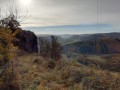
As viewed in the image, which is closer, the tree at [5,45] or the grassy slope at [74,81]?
the tree at [5,45]

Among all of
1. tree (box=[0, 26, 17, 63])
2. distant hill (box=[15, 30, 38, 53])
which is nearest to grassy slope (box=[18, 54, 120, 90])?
tree (box=[0, 26, 17, 63])

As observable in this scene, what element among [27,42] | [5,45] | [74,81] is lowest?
[74,81]

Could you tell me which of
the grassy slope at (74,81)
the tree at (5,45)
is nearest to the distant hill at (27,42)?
the grassy slope at (74,81)

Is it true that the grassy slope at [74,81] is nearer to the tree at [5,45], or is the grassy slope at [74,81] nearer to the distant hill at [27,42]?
the tree at [5,45]

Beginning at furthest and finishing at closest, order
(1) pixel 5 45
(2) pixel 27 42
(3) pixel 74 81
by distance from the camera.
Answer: (2) pixel 27 42 < (3) pixel 74 81 < (1) pixel 5 45

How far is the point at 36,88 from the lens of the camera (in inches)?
143

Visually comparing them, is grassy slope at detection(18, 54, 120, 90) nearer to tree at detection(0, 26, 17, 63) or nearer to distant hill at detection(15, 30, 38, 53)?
tree at detection(0, 26, 17, 63)

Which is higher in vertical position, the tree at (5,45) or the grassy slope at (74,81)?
the tree at (5,45)

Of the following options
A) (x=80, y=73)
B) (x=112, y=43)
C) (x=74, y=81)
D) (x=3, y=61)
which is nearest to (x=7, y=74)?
(x=3, y=61)

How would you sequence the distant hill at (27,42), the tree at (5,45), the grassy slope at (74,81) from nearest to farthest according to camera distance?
the tree at (5,45) < the grassy slope at (74,81) < the distant hill at (27,42)

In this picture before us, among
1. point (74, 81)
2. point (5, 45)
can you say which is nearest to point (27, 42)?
point (5, 45)

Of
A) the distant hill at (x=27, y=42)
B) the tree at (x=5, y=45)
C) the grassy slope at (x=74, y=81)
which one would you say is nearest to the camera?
the tree at (x=5, y=45)

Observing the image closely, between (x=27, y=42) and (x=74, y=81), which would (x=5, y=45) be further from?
(x=27, y=42)

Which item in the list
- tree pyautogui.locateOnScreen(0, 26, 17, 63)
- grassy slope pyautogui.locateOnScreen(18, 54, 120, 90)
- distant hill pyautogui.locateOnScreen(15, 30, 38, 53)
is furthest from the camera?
distant hill pyautogui.locateOnScreen(15, 30, 38, 53)
